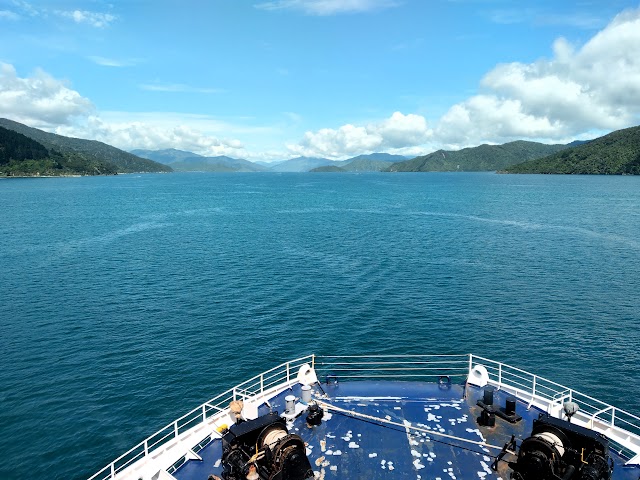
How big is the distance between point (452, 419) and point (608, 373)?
28870mm

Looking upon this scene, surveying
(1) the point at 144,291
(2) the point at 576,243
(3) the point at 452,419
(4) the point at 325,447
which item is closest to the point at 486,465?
(3) the point at 452,419

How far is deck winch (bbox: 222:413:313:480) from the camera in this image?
1623cm

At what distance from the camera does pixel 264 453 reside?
54.6 ft

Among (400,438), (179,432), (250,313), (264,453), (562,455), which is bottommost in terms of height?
(179,432)

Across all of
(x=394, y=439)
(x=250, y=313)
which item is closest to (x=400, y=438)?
(x=394, y=439)

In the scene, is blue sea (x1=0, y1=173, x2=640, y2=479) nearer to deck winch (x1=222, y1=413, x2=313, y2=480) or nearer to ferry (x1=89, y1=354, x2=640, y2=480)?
ferry (x1=89, y1=354, x2=640, y2=480)

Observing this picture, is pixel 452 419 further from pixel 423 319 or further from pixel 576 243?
pixel 576 243

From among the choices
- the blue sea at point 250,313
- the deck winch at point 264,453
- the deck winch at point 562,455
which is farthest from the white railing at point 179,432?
the deck winch at point 562,455

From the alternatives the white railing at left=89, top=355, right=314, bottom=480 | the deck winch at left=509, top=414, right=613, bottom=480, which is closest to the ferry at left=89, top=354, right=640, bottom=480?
the deck winch at left=509, top=414, right=613, bottom=480

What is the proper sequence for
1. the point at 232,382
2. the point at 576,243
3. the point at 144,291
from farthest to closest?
1. the point at 576,243
2. the point at 144,291
3. the point at 232,382

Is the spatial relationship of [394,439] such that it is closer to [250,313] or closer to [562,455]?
[562,455]

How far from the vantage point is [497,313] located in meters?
56.9

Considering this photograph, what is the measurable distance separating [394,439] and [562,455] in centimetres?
788

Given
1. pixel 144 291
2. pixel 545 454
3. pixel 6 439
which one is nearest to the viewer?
pixel 545 454
